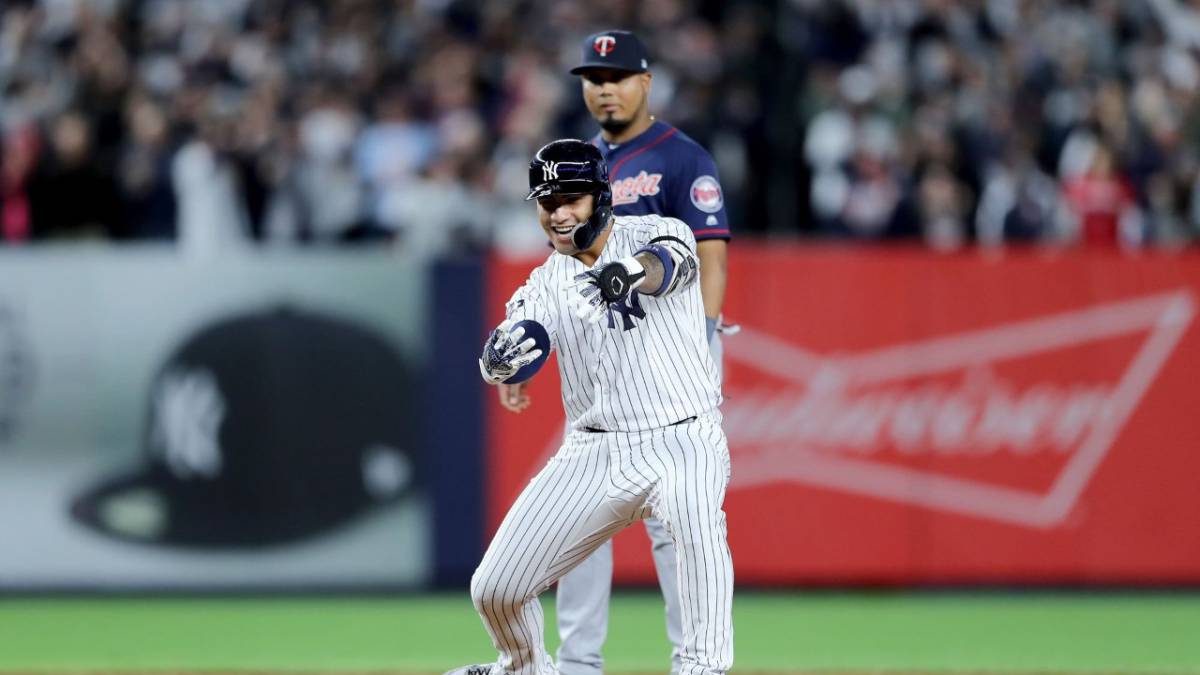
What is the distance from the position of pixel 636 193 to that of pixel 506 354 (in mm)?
1257

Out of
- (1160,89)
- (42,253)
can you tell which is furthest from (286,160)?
(1160,89)

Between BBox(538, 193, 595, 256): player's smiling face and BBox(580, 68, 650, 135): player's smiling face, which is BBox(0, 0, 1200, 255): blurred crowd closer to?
BBox(580, 68, 650, 135): player's smiling face

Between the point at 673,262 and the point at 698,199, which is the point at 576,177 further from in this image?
the point at 698,199

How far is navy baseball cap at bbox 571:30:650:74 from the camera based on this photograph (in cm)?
654

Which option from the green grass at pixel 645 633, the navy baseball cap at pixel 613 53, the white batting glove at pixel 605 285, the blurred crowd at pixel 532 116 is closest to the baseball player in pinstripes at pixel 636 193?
the navy baseball cap at pixel 613 53

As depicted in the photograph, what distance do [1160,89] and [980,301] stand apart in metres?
4.48

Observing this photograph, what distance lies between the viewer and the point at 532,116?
13000 millimetres

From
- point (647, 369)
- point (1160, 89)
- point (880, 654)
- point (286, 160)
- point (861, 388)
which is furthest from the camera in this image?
point (1160, 89)

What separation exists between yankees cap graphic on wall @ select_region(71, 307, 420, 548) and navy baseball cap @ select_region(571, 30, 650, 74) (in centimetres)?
503

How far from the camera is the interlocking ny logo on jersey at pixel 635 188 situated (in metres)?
6.63

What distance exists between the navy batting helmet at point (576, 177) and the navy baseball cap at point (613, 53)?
737mm

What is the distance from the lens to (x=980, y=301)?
1123cm

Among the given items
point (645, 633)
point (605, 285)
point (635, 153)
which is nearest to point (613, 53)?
point (635, 153)

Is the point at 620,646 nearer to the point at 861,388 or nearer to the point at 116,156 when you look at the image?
the point at 861,388
